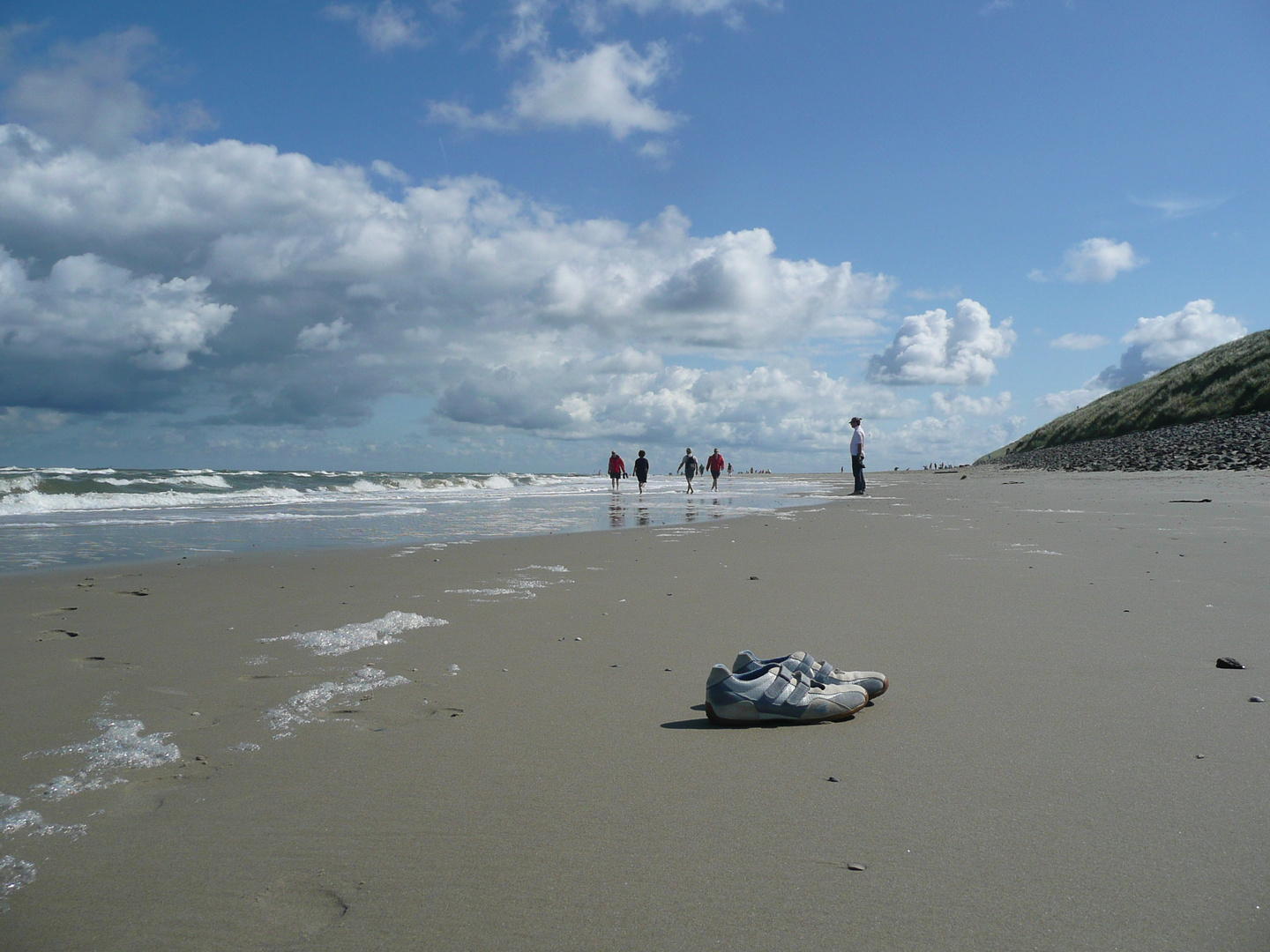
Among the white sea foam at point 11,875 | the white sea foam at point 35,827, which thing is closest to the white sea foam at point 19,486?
the white sea foam at point 35,827

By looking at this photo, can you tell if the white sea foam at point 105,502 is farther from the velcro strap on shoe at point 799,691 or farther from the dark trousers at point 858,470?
the velcro strap on shoe at point 799,691

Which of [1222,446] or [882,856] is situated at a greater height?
[1222,446]

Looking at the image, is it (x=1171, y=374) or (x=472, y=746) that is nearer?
(x=472, y=746)

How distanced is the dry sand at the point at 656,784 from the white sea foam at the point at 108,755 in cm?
5

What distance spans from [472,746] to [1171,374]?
50.8 metres

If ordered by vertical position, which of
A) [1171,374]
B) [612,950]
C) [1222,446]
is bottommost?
[612,950]

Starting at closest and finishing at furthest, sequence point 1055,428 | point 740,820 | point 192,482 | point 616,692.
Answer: point 740,820 → point 616,692 → point 192,482 → point 1055,428

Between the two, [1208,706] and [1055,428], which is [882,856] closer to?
[1208,706]

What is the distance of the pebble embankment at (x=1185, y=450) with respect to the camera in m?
22.8

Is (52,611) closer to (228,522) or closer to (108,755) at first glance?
(108,755)

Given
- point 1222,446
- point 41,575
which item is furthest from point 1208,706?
point 1222,446

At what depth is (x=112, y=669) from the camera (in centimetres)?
376

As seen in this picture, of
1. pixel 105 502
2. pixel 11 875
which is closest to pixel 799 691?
pixel 11 875

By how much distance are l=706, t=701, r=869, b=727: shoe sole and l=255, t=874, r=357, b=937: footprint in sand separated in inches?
59.2
